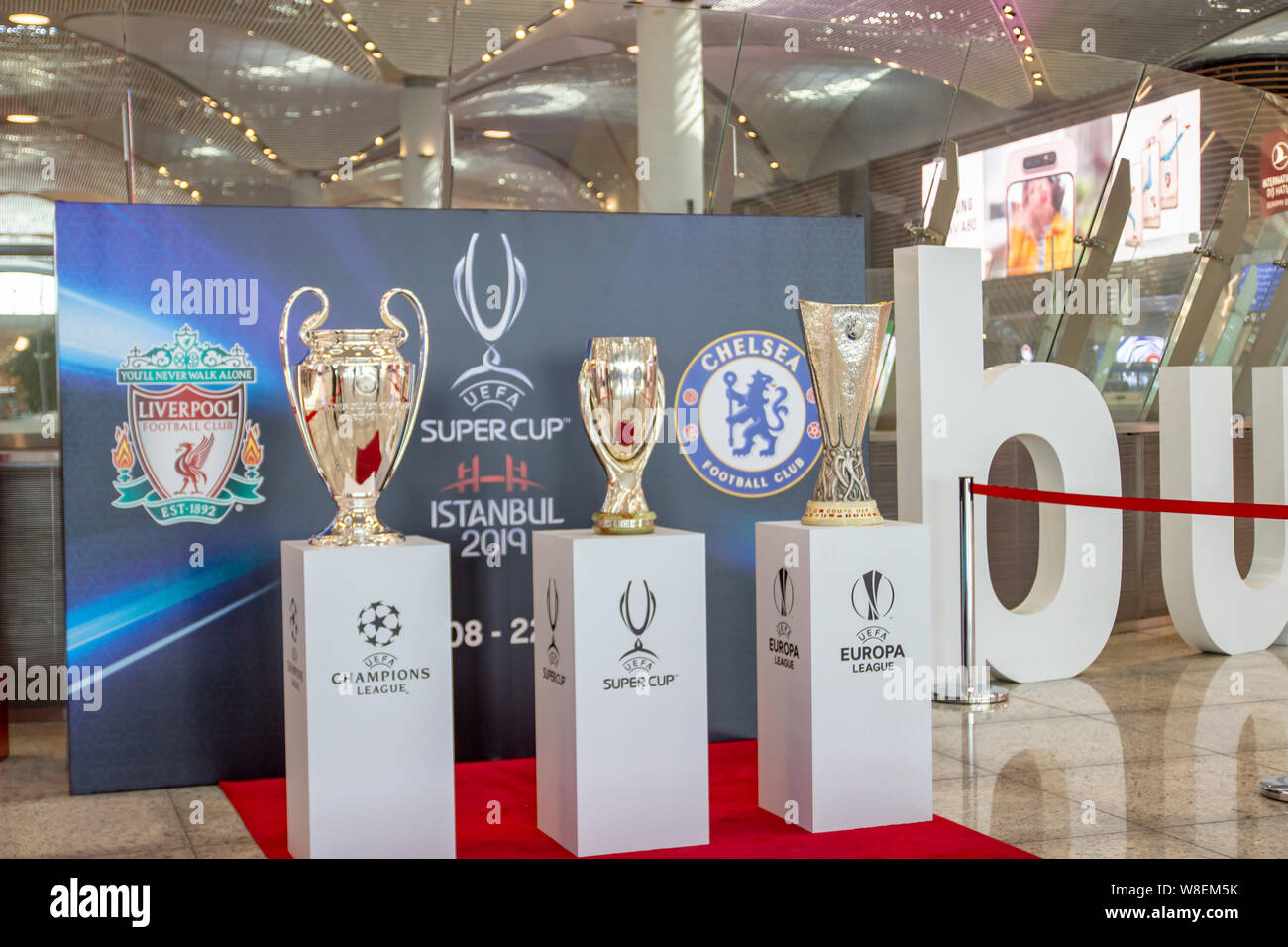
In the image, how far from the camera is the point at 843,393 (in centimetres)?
361

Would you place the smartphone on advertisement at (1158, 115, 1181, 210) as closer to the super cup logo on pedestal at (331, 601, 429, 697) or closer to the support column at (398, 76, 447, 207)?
the support column at (398, 76, 447, 207)

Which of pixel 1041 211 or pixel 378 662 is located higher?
pixel 1041 211

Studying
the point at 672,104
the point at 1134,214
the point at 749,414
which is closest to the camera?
the point at 749,414

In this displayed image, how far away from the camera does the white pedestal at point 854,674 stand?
340cm

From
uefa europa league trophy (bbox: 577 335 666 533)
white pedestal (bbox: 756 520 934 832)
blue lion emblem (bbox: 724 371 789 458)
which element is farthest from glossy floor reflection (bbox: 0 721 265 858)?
blue lion emblem (bbox: 724 371 789 458)

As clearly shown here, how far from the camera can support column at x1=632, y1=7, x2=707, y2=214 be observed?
18.0ft

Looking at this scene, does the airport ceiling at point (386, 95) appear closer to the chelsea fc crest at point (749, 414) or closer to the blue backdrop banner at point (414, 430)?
the blue backdrop banner at point (414, 430)

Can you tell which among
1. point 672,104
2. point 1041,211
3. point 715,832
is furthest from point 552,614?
point 1041,211

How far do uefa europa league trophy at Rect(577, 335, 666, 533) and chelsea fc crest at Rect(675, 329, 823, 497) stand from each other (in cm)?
93

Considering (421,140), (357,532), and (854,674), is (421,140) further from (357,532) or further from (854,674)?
(854,674)

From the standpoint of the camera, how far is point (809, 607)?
3.38 metres

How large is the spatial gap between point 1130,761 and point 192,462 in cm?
300
